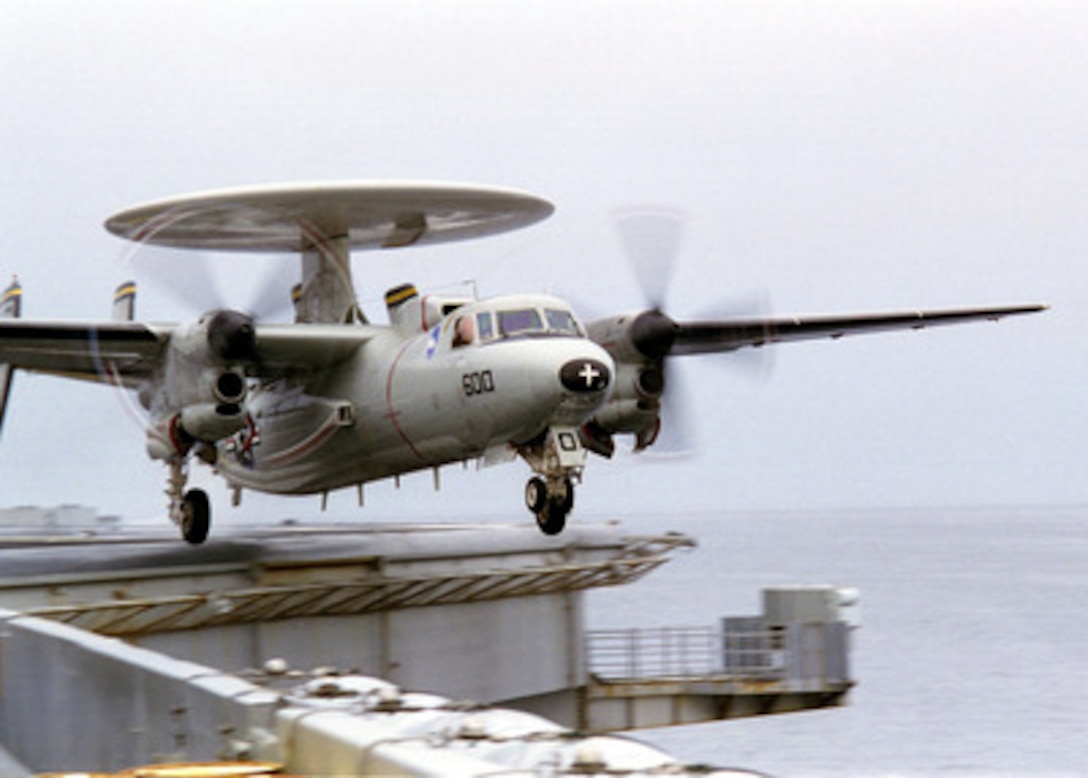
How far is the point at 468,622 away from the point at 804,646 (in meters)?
8.17

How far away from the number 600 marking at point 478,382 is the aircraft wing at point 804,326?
582 cm

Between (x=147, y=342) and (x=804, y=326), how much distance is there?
43.8 ft

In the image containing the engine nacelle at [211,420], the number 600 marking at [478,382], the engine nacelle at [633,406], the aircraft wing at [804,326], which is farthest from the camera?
the aircraft wing at [804,326]

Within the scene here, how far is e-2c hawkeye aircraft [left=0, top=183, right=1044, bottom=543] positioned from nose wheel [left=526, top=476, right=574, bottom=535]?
0.03 metres

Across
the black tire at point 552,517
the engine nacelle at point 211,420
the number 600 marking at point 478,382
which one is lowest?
the black tire at point 552,517

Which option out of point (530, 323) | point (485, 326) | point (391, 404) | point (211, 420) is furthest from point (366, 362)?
point (530, 323)

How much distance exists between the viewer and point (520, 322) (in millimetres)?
23547

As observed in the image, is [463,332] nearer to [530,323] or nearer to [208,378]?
[530,323]

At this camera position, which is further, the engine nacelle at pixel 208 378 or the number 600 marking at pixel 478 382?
the engine nacelle at pixel 208 378

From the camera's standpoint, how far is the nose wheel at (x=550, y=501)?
2408cm

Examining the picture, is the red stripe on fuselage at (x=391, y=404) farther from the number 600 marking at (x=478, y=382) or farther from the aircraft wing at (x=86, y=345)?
the aircraft wing at (x=86, y=345)

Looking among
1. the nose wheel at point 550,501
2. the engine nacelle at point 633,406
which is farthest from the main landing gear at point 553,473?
the engine nacelle at point 633,406

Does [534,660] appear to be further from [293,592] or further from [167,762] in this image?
[167,762]

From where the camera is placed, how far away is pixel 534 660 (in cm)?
3008
